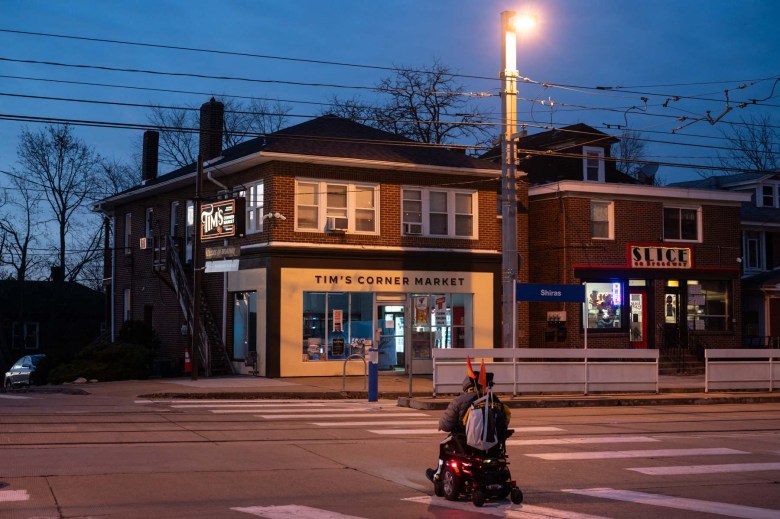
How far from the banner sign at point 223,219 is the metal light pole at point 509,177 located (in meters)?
8.25

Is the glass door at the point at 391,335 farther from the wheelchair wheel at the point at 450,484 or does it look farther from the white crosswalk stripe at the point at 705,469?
the wheelchair wheel at the point at 450,484

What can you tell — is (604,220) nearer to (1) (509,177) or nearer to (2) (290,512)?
(1) (509,177)

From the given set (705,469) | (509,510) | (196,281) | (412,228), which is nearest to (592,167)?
(412,228)

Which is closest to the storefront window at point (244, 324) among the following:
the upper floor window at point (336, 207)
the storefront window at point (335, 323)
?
the storefront window at point (335, 323)

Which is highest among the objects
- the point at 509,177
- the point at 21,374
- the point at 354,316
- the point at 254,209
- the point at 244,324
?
the point at 509,177

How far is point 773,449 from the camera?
610 inches

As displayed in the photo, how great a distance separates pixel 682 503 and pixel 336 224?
811 inches

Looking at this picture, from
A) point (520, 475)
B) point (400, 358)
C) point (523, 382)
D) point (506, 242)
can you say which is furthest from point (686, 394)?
point (520, 475)

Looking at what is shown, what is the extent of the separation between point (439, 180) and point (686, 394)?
35.5 feet

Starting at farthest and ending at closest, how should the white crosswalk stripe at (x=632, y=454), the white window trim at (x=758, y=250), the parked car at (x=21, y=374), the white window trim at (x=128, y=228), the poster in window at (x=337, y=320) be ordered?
the white window trim at (x=758, y=250)
the parked car at (x=21, y=374)
the white window trim at (x=128, y=228)
the poster in window at (x=337, y=320)
the white crosswalk stripe at (x=632, y=454)

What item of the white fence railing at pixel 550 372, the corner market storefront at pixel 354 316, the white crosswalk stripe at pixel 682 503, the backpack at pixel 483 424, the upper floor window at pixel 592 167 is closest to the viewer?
the white crosswalk stripe at pixel 682 503

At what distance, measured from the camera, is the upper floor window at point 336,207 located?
2969cm

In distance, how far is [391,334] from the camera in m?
31.2

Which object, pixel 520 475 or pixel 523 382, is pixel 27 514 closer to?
pixel 520 475
